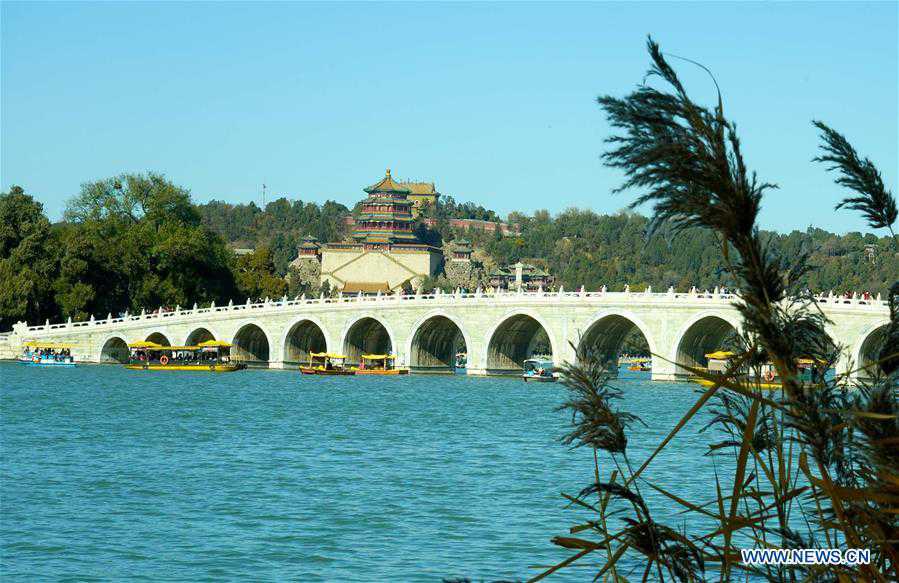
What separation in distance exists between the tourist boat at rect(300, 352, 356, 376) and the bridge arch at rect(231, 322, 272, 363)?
2.99 meters

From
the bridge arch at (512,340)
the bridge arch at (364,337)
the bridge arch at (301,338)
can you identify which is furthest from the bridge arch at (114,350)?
the bridge arch at (512,340)

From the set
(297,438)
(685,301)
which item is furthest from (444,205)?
(297,438)

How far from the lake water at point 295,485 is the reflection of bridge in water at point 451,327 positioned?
31.8 ft

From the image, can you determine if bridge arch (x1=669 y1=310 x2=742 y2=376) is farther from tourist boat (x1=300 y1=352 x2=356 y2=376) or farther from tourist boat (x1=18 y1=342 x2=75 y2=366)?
tourist boat (x1=18 y1=342 x2=75 y2=366)

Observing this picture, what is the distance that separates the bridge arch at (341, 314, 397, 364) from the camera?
65812 millimetres

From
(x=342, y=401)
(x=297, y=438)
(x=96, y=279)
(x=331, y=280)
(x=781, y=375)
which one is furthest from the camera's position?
(x=331, y=280)

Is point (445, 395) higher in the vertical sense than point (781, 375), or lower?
lower

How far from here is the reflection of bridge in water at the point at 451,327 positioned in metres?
55.6

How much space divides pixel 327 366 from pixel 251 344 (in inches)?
408

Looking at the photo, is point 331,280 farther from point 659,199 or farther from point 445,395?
point 659,199

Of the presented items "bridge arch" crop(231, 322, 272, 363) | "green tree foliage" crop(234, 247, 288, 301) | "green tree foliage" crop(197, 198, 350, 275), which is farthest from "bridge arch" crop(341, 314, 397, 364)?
"green tree foliage" crop(197, 198, 350, 275)

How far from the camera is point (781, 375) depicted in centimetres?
485

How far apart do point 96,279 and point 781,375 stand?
73158mm

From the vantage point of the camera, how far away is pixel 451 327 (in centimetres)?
6750
